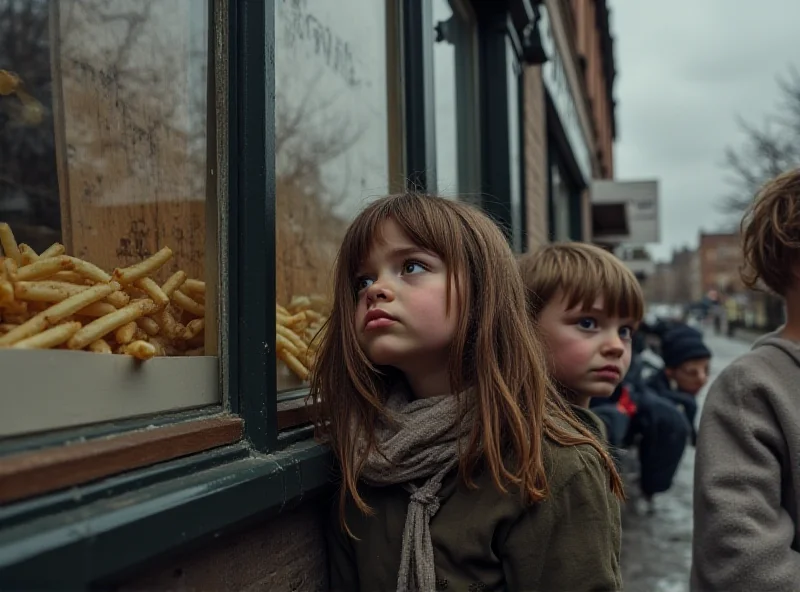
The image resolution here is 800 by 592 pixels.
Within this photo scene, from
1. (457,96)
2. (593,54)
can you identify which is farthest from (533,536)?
(593,54)

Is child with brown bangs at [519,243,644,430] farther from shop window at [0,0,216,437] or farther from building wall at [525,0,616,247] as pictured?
building wall at [525,0,616,247]

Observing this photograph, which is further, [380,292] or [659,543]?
[659,543]

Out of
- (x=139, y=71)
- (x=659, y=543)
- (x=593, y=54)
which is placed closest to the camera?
(x=139, y=71)

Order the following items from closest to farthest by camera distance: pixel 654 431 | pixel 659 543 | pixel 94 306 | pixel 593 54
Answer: pixel 94 306 < pixel 654 431 < pixel 659 543 < pixel 593 54

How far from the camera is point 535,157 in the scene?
5.40 metres

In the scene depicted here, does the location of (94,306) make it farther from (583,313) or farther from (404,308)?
(583,313)

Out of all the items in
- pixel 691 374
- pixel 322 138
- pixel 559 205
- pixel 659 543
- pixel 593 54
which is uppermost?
pixel 593 54

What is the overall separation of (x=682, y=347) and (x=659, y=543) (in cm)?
132

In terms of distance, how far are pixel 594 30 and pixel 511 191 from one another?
418 inches

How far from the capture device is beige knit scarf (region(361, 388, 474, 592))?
1.54 meters

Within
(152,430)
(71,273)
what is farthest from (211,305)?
(152,430)

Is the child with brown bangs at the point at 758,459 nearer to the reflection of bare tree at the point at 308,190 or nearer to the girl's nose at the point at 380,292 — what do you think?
the girl's nose at the point at 380,292

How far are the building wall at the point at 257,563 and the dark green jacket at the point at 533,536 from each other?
0.20 meters

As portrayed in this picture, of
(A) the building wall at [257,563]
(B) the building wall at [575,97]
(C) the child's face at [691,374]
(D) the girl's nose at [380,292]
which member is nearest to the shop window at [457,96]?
(B) the building wall at [575,97]
